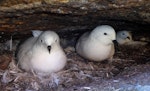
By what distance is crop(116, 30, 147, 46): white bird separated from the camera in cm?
547

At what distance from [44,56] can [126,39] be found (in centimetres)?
161

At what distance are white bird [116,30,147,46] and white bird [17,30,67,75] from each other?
1353mm

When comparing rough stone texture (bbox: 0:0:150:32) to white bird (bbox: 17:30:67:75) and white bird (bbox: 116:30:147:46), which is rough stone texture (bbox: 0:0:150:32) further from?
white bird (bbox: 116:30:147:46)

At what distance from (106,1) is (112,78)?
921mm

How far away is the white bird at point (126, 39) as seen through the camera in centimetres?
547

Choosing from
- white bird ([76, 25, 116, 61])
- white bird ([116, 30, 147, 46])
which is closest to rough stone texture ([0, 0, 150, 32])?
white bird ([76, 25, 116, 61])

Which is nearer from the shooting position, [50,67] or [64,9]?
[64,9]

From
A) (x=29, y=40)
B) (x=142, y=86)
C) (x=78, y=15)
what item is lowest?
(x=142, y=86)


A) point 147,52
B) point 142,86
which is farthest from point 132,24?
point 142,86

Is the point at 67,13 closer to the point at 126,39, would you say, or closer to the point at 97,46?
the point at 97,46

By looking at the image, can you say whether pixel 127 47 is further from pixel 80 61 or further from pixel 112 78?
pixel 112 78

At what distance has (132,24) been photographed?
4609 millimetres

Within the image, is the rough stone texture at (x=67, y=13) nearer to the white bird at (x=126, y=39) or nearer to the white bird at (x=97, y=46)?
the white bird at (x=97, y=46)

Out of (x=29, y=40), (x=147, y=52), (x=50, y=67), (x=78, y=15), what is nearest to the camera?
(x=78, y=15)
